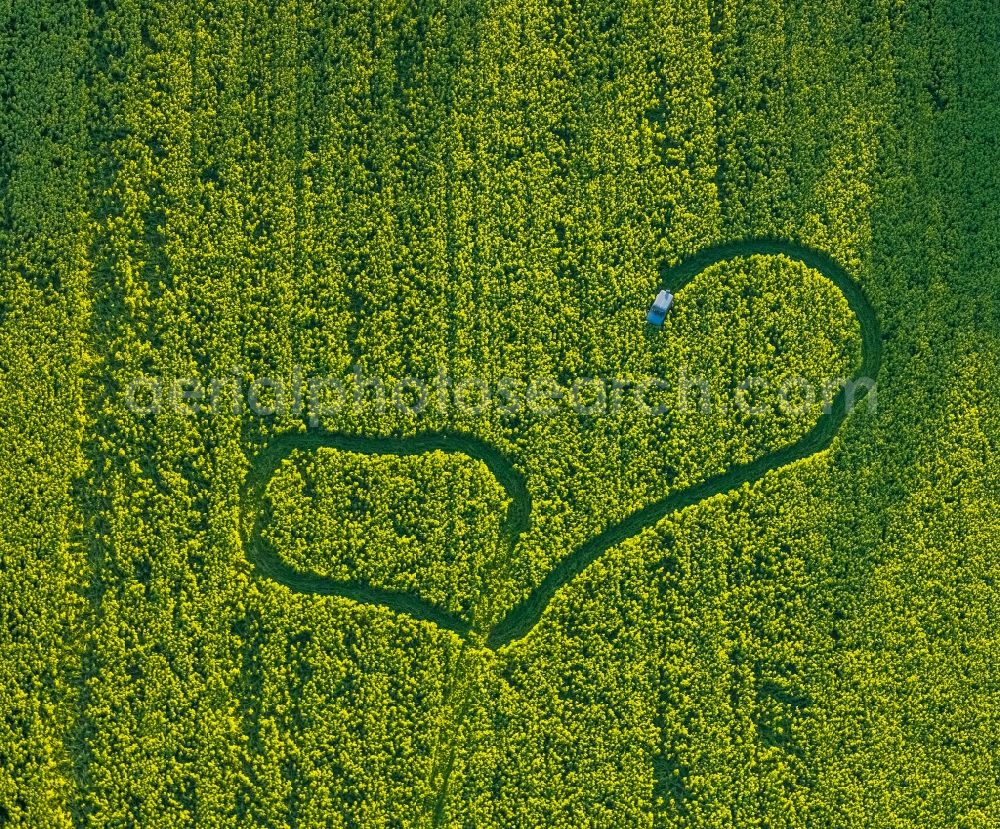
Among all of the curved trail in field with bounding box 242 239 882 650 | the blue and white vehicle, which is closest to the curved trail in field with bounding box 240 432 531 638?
the curved trail in field with bounding box 242 239 882 650

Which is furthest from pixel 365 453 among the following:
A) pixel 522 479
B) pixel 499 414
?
pixel 522 479

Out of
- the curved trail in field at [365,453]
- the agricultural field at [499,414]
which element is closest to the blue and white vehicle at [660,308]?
the agricultural field at [499,414]

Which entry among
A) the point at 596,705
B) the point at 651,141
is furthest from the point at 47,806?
the point at 651,141

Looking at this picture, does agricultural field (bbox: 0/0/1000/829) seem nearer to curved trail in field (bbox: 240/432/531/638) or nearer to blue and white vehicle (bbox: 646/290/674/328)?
curved trail in field (bbox: 240/432/531/638)

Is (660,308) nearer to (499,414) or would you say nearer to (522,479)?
(499,414)

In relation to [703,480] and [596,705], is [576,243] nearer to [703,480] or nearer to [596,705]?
[703,480]

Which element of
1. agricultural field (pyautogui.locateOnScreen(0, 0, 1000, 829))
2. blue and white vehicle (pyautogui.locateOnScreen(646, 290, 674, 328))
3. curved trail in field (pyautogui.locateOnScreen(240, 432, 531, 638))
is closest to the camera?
agricultural field (pyautogui.locateOnScreen(0, 0, 1000, 829))
